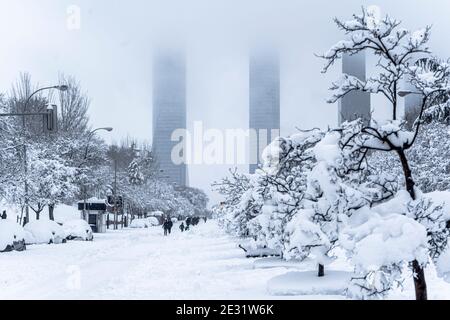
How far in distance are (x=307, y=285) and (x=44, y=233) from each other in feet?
82.2

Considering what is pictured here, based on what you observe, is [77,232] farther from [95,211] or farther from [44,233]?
[95,211]

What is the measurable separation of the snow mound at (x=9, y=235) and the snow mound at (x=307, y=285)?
715 inches

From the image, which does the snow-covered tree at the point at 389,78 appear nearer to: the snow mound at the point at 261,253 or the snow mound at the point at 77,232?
the snow mound at the point at 261,253

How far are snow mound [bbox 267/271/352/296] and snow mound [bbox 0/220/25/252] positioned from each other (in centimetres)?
1817

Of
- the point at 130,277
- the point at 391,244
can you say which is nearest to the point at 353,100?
the point at 391,244

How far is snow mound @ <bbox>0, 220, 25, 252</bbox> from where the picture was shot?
88.7ft

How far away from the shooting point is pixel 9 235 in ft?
90.0

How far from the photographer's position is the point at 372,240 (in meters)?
6.95

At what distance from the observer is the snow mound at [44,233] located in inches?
1320

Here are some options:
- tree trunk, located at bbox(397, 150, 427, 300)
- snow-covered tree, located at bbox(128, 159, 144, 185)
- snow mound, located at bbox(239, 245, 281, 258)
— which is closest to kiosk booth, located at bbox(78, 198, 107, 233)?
snow mound, located at bbox(239, 245, 281, 258)

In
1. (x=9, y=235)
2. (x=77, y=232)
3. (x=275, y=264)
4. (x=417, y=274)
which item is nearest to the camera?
(x=417, y=274)

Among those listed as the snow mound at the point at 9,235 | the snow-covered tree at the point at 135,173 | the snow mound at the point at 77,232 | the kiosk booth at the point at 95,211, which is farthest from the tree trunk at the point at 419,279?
the snow-covered tree at the point at 135,173
